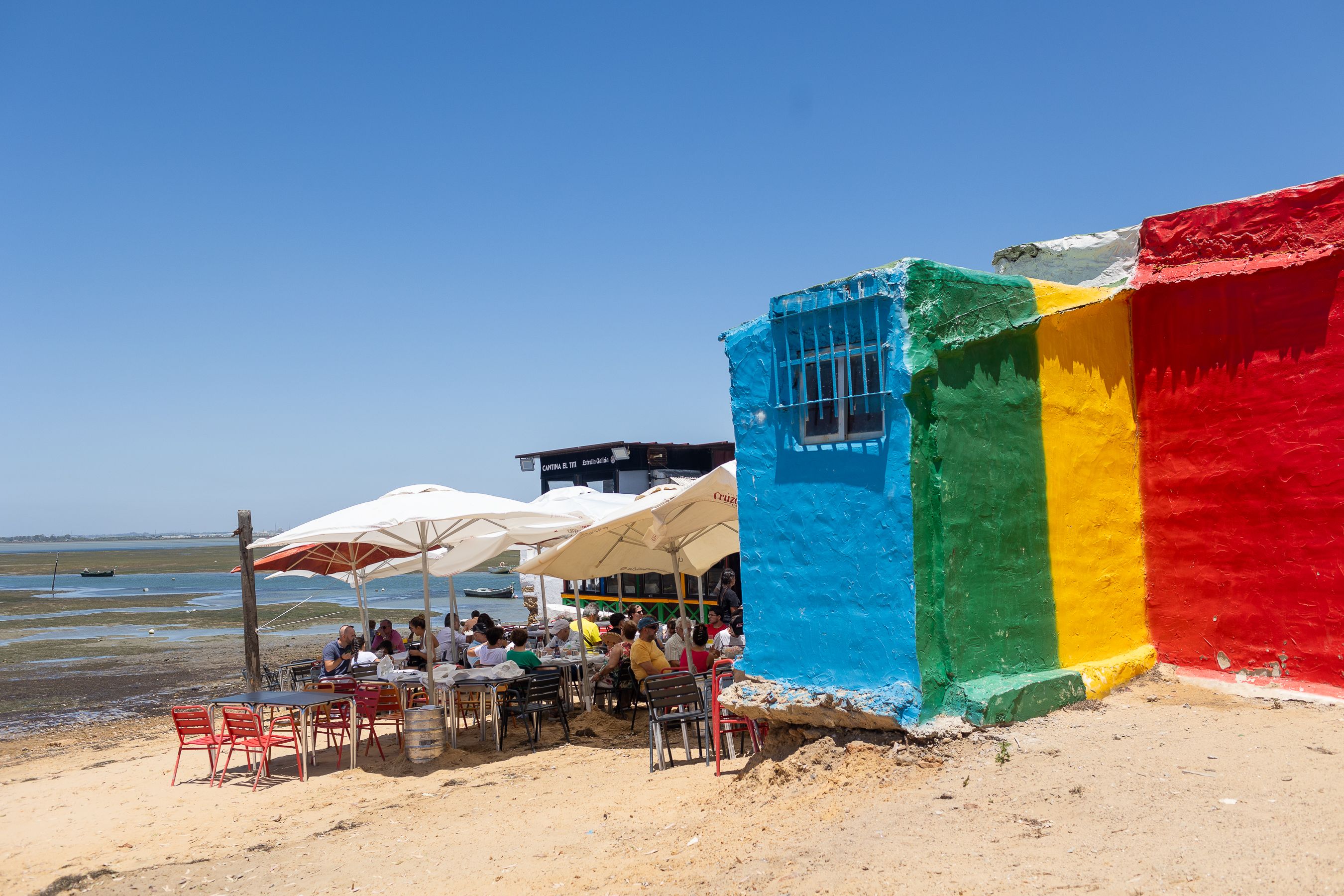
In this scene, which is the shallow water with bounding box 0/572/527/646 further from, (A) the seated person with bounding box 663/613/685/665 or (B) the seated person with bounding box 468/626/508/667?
(A) the seated person with bounding box 663/613/685/665

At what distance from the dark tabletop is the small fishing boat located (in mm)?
38323

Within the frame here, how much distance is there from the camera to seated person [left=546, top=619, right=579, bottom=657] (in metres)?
12.5

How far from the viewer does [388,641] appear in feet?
43.6

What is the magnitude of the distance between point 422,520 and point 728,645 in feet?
11.3

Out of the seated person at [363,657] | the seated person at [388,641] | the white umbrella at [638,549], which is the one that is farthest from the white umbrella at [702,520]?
the seated person at [388,641]

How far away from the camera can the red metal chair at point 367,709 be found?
368 inches

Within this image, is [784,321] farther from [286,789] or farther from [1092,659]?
[286,789]

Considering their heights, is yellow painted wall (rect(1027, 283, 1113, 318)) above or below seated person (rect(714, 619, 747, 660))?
above

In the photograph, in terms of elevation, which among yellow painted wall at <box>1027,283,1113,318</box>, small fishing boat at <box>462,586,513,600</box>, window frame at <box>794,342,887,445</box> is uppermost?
yellow painted wall at <box>1027,283,1113,318</box>

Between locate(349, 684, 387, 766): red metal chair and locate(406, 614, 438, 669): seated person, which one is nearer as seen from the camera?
locate(349, 684, 387, 766): red metal chair

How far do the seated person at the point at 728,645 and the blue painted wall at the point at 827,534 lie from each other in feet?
10.4

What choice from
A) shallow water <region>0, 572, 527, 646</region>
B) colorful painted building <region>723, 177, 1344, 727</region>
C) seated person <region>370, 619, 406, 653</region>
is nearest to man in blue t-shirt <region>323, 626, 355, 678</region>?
seated person <region>370, 619, 406, 653</region>

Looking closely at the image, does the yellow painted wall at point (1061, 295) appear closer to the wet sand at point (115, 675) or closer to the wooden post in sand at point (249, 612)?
the wooden post in sand at point (249, 612)

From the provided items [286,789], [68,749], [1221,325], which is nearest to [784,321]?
[1221,325]
